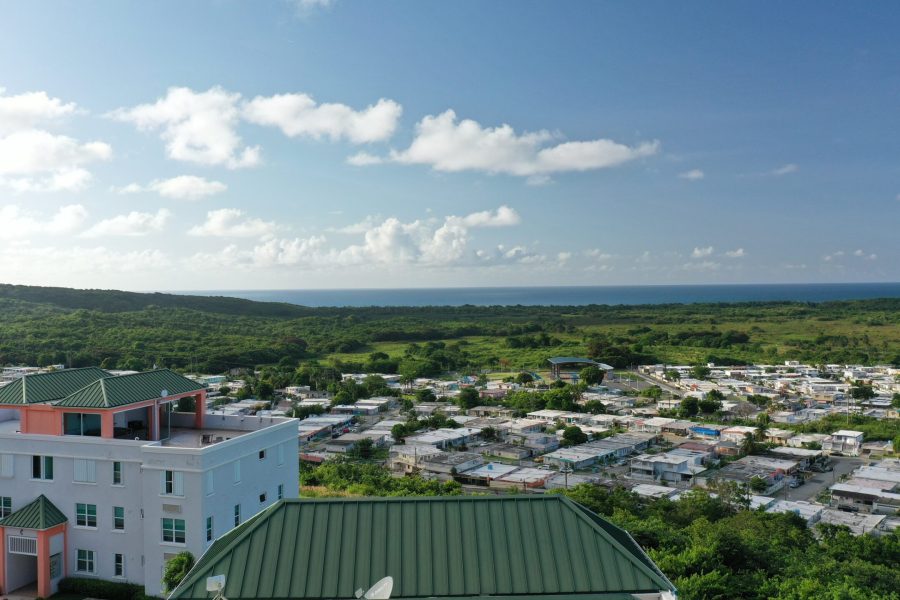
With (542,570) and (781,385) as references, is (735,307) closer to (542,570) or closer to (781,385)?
(781,385)

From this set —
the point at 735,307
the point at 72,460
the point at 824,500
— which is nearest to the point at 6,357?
the point at 72,460

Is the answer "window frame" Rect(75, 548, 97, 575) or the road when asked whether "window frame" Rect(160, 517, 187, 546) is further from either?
the road

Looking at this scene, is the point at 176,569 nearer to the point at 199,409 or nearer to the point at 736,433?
the point at 199,409

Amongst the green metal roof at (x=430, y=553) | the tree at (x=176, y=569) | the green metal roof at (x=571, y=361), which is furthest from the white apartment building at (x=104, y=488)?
the green metal roof at (x=571, y=361)

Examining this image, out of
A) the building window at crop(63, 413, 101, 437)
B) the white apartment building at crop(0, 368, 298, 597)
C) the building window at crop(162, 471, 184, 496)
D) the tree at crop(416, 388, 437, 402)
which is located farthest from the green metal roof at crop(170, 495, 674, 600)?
the tree at crop(416, 388, 437, 402)

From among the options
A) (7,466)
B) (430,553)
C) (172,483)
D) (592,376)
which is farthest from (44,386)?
(592,376)

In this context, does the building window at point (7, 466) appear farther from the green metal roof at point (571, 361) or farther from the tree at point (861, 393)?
the green metal roof at point (571, 361)
